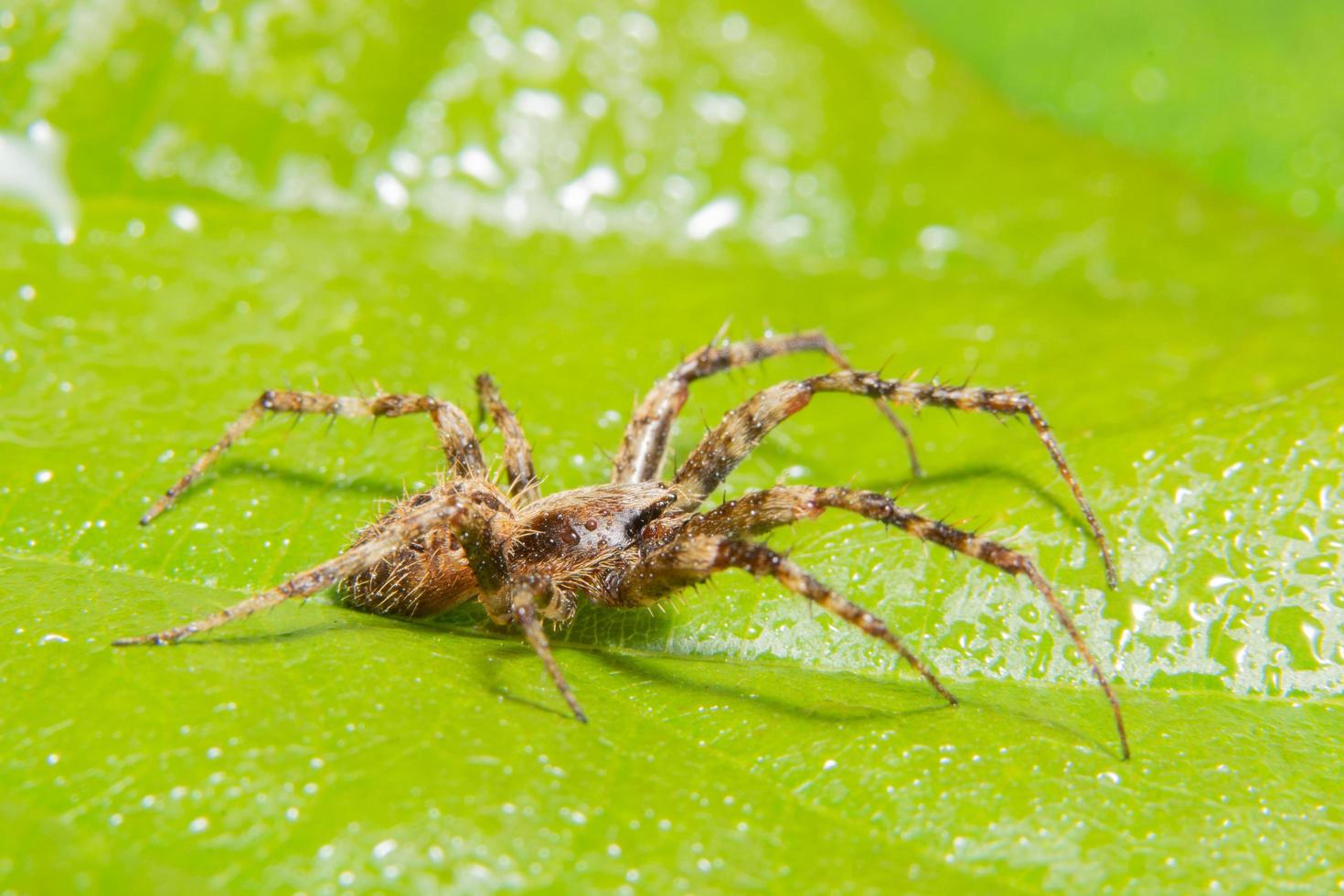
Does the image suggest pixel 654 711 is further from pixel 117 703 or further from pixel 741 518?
pixel 117 703

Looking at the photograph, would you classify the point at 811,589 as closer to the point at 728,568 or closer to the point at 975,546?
the point at 728,568

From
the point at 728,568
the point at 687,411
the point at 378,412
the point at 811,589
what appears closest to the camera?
the point at 811,589

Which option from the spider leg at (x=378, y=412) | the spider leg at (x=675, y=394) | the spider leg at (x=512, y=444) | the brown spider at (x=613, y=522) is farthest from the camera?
the spider leg at (x=675, y=394)

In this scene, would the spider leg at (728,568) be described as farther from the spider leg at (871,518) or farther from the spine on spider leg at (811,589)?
the spider leg at (871,518)

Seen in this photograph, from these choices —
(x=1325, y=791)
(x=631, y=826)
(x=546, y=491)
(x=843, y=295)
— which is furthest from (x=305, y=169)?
(x=1325, y=791)

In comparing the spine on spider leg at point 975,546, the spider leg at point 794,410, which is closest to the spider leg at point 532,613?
the spider leg at point 794,410

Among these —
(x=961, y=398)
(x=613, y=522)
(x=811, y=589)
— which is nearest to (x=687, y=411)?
(x=613, y=522)

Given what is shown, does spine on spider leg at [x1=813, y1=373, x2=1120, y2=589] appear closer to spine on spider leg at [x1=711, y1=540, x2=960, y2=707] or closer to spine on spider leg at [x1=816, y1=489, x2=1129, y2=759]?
spine on spider leg at [x1=816, y1=489, x2=1129, y2=759]

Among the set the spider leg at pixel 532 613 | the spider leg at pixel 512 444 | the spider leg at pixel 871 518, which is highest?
the spider leg at pixel 512 444
